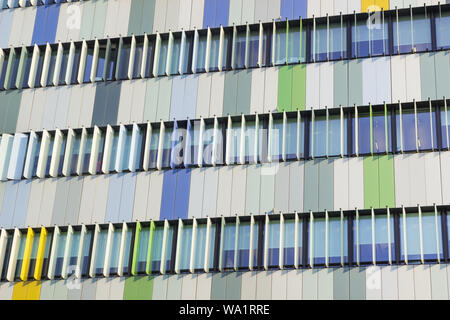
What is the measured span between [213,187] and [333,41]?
800 cm

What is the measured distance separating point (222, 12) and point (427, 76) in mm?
9444

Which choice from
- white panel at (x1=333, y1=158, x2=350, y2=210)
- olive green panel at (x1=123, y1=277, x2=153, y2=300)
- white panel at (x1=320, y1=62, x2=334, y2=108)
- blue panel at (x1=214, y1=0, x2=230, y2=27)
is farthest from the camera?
blue panel at (x1=214, y1=0, x2=230, y2=27)

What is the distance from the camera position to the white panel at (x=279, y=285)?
34.3 m

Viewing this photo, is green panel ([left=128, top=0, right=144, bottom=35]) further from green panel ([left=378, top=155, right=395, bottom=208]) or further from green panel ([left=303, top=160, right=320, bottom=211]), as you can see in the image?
green panel ([left=378, top=155, right=395, bottom=208])

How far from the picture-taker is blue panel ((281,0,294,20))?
39125 mm

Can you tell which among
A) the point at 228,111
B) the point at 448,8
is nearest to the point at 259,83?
the point at 228,111

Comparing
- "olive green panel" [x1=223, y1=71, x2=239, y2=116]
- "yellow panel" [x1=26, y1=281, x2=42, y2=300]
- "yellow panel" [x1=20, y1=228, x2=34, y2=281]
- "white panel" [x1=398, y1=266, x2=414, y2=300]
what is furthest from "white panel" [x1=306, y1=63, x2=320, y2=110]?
"yellow panel" [x1=26, y1=281, x2=42, y2=300]

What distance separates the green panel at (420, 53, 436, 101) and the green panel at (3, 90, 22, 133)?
17563mm

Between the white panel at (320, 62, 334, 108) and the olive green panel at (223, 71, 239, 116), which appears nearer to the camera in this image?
the white panel at (320, 62, 334, 108)

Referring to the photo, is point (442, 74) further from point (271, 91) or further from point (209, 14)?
point (209, 14)

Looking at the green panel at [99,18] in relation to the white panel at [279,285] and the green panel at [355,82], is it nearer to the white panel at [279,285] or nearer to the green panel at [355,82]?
the green panel at [355,82]

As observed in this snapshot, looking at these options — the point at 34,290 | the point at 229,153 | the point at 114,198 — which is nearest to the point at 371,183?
the point at 229,153

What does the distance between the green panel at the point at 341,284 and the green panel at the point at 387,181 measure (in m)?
2.91

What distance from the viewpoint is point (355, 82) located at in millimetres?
37094
